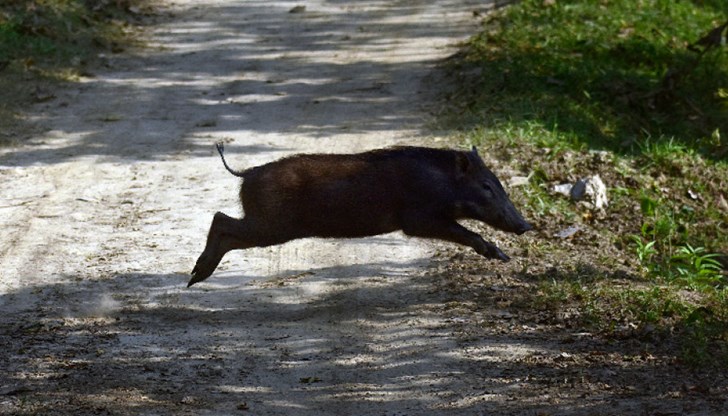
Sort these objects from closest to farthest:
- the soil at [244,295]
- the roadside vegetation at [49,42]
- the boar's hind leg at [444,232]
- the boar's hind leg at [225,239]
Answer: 1. the soil at [244,295]
2. the boar's hind leg at [444,232]
3. the boar's hind leg at [225,239]
4. the roadside vegetation at [49,42]

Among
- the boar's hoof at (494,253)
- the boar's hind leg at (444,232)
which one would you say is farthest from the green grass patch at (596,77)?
the boar's hind leg at (444,232)

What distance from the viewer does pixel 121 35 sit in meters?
15.8

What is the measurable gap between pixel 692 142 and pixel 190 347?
7.29 m

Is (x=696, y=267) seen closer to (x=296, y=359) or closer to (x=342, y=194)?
(x=342, y=194)

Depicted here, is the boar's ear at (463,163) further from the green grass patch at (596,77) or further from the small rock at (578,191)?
the green grass patch at (596,77)

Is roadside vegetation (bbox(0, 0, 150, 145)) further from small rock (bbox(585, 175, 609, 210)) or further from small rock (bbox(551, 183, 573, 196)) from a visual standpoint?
small rock (bbox(585, 175, 609, 210))

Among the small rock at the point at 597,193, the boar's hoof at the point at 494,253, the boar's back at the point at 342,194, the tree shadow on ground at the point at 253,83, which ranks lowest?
the small rock at the point at 597,193

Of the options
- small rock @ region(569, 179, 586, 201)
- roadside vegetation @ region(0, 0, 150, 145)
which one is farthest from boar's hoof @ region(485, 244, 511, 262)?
roadside vegetation @ region(0, 0, 150, 145)

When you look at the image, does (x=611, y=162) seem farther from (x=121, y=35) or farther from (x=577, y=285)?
(x=121, y=35)

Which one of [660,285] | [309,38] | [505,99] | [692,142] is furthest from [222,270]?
[309,38]

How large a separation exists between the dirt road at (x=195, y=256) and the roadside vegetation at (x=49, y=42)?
33cm

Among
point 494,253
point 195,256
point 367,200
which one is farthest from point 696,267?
point 195,256

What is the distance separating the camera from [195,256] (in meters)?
8.61

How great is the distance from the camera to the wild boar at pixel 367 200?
24.0 ft
